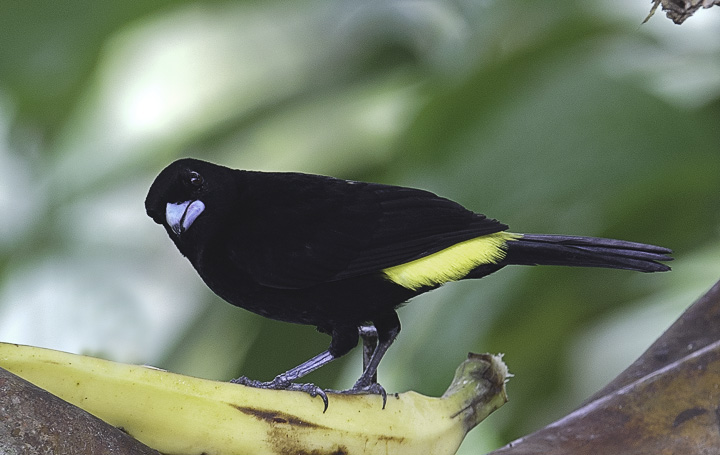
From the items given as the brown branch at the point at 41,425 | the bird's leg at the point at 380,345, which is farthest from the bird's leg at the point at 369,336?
the brown branch at the point at 41,425

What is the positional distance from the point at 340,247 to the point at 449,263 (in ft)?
0.71

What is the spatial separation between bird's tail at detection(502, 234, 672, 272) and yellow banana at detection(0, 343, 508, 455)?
363 mm

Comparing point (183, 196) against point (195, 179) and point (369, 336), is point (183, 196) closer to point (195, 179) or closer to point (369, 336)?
point (195, 179)

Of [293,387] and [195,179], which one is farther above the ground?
[195,179]

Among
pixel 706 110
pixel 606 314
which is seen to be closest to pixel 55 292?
pixel 606 314

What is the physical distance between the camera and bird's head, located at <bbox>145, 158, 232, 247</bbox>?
1.67 metres

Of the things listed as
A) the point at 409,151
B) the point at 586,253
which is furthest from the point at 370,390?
the point at 409,151

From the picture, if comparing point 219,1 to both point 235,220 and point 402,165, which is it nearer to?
point 402,165

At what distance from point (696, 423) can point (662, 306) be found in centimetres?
199

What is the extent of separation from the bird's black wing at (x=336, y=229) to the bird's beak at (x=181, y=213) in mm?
93

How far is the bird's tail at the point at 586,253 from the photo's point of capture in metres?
1.57

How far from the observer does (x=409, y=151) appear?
8.68 ft

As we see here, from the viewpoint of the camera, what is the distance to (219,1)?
9.24ft

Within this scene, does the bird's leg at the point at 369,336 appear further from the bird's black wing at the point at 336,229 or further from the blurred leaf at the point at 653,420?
the blurred leaf at the point at 653,420
